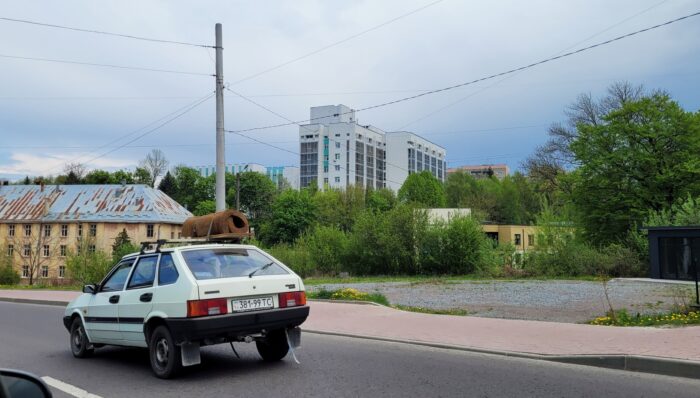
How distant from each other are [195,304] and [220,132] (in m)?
12.4

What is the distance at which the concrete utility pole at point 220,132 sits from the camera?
17.9 meters

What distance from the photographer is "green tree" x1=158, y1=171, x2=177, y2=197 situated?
310 ft

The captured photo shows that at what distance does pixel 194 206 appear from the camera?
298 feet

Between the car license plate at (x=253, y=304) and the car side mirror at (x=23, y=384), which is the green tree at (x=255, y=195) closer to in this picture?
the car license plate at (x=253, y=304)

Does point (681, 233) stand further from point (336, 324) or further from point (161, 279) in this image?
point (161, 279)

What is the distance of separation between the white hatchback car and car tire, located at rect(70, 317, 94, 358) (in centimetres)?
33

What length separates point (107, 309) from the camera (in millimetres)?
8305

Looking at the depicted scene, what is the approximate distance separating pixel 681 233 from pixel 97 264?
31302mm

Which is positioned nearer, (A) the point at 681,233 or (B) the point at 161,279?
(B) the point at 161,279

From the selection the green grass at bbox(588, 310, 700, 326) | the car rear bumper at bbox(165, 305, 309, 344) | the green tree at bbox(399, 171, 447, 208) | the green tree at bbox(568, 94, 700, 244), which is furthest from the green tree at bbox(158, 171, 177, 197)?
the car rear bumper at bbox(165, 305, 309, 344)

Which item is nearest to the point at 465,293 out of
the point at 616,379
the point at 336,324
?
the point at 336,324

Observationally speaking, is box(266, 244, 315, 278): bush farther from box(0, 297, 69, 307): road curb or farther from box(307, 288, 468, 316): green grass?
box(307, 288, 468, 316): green grass

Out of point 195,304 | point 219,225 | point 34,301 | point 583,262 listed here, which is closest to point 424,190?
point 583,262

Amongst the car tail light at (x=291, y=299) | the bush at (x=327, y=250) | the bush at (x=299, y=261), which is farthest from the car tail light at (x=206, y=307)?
the bush at (x=299, y=261)
